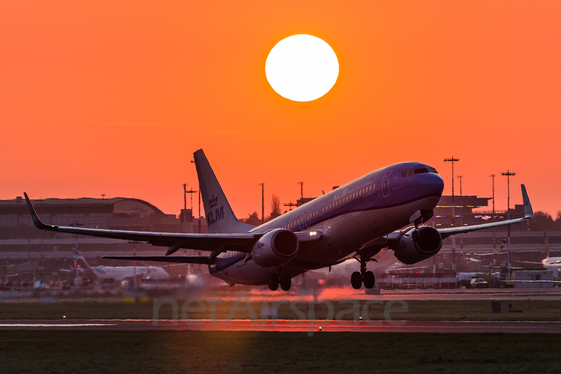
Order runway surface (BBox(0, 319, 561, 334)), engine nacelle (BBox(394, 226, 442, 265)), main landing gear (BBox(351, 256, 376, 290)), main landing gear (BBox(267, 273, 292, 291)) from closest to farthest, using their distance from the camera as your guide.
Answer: engine nacelle (BBox(394, 226, 442, 265))
main landing gear (BBox(351, 256, 376, 290))
main landing gear (BBox(267, 273, 292, 291))
runway surface (BBox(0, 319, 561, 334))

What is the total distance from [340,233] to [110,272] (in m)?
118

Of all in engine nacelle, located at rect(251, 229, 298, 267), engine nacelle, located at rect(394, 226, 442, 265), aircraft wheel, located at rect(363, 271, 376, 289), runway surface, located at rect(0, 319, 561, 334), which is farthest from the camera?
runway surface, located at rect(0, 319, 561, 334)

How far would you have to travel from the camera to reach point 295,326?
84500mm

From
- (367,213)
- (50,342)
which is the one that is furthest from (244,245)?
(50,342)

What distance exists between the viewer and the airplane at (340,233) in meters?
45.0

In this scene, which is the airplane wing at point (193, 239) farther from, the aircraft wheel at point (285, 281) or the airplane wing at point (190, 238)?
the aircraft wheel at point (285, 281)

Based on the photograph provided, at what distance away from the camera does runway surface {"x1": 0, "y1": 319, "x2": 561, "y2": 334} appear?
261ft

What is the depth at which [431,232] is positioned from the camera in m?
52.8

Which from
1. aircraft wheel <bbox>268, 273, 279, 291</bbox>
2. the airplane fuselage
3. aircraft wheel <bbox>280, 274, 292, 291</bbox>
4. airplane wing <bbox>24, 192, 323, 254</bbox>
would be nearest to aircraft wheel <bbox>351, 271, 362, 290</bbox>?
the airplane fuselage

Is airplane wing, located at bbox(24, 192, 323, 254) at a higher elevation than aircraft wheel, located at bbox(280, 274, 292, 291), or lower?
higher

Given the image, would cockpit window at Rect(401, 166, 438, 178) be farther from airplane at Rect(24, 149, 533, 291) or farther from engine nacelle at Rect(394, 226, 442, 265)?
engine nacelle at Rect(394, 226, 442, 265)

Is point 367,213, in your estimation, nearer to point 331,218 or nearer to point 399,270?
point 331,218

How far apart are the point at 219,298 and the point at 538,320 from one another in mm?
39683

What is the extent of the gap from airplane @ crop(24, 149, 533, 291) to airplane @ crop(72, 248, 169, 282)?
294 ft
